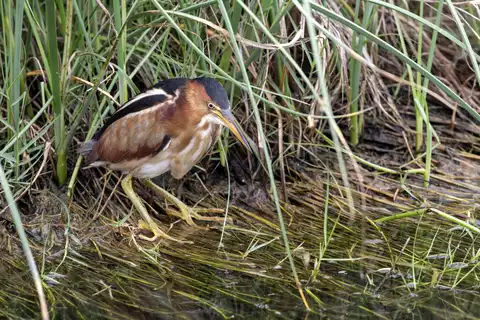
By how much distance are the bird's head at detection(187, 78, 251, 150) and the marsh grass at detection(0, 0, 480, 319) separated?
0.09 meters

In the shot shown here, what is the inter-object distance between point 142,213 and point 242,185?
596mm

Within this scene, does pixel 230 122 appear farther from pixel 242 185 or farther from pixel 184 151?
pixel 242 185

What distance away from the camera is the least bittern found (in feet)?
11.8

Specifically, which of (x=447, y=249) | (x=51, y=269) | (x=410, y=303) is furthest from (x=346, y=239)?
(x=51, y=269)

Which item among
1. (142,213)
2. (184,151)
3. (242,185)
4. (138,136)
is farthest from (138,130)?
(242,185)

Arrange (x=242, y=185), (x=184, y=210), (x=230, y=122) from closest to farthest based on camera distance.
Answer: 1. (x=230, y=122)
2. (x=184, y=210)
3. (x=242, y=185)

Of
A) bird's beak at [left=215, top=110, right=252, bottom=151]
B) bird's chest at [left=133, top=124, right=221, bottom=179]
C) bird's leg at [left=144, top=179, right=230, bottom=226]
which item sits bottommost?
bird's leg at [left=144, top=179, right=230, bottom=226]

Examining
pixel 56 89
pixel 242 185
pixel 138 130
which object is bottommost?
pixel 242 185

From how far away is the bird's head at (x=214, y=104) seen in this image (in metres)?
3.41

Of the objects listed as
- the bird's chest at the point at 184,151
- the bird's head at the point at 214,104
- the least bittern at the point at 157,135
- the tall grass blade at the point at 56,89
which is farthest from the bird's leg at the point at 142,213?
the bird's head at the point at 214,104

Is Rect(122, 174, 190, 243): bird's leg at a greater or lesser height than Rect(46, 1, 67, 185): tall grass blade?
lesser

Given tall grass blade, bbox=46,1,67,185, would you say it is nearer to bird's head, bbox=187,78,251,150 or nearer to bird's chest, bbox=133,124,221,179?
bird's chest, bbox=133,124,221,179

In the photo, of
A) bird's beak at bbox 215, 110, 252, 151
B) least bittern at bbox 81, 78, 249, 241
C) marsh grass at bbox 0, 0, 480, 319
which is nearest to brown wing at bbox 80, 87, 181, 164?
least bittern at bbox 81, 78, 249, 241

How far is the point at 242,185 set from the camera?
4094 millimetres
